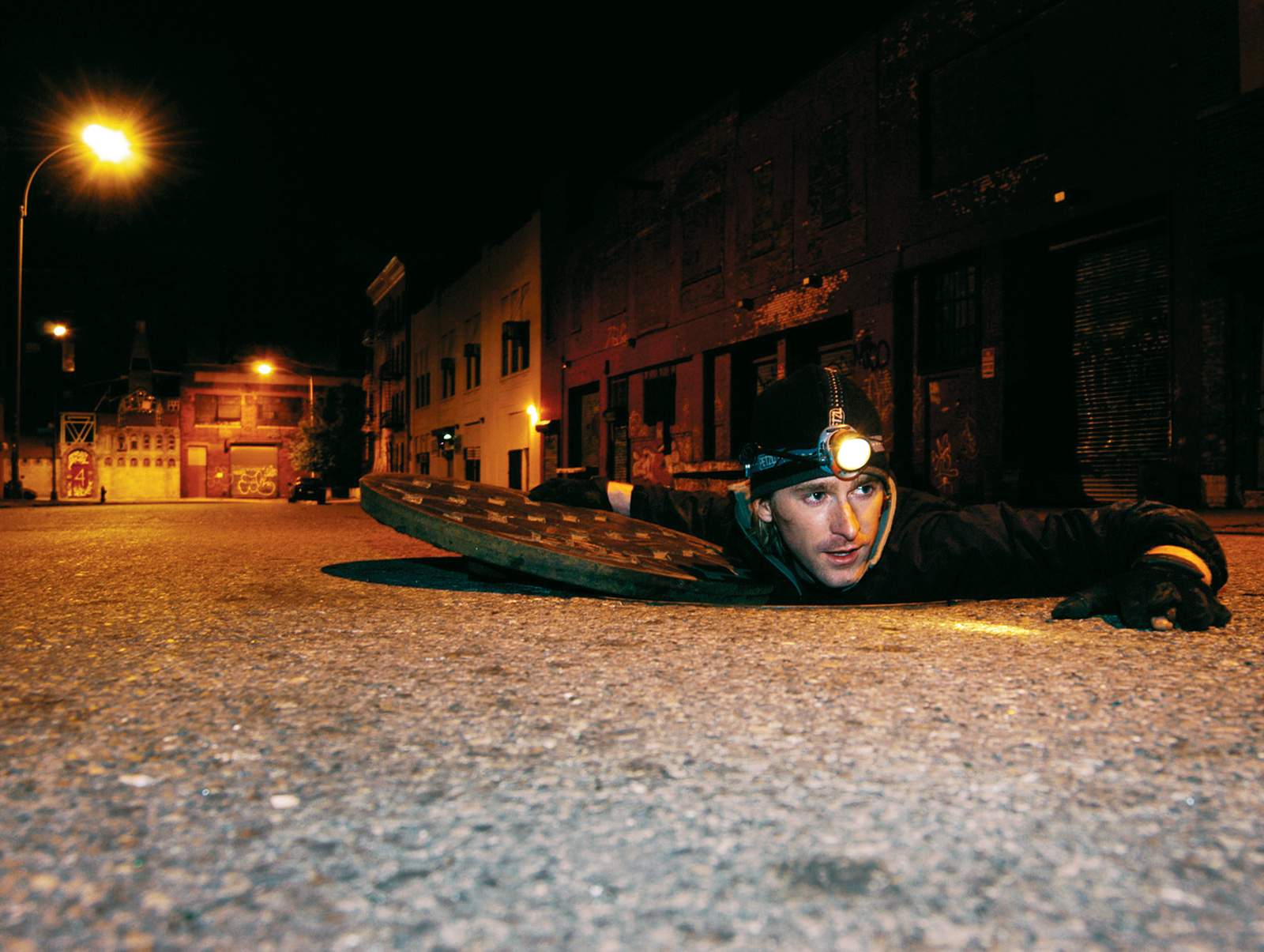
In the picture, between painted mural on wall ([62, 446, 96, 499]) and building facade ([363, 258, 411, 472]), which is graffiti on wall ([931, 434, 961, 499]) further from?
painted mural on wall ([62, 446, 96, 499])

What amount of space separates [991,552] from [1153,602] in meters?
0.56

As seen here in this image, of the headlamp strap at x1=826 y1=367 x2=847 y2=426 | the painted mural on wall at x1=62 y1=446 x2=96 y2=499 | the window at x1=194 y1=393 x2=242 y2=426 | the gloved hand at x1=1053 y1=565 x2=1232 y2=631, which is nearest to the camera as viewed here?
the gloved hand at x1=1053 y1=565 x2=1232 y2=631

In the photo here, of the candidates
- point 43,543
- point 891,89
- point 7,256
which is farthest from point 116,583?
point 7,256

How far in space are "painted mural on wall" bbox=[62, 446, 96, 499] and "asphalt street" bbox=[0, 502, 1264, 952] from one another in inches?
1490

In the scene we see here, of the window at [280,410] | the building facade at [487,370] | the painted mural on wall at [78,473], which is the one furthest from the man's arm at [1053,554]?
the window at [280,410]

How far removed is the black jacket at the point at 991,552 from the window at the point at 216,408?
43.3 metres

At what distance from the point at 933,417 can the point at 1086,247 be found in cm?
256

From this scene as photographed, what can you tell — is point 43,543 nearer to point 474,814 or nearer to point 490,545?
point 490,545

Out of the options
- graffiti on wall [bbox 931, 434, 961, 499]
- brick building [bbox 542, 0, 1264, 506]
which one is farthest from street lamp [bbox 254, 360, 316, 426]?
graffiti on wall [bbox 931, 434, 961, 499]

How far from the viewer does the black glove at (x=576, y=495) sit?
4.18 metres

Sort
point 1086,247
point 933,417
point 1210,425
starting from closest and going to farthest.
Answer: point 1210,425
point 1086,247
point 933,417

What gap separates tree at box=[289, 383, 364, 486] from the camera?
1535 inches

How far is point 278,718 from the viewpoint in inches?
62.4

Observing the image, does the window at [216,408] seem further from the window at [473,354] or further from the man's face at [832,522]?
the man's face at [832,522]
